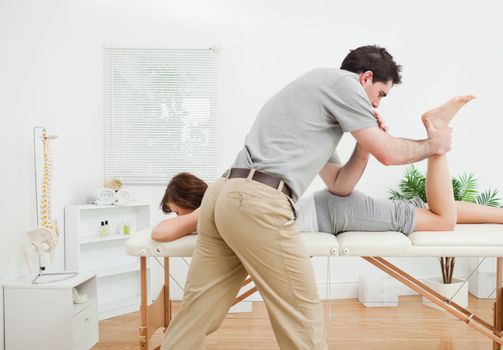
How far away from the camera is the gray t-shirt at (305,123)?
50.8 inches

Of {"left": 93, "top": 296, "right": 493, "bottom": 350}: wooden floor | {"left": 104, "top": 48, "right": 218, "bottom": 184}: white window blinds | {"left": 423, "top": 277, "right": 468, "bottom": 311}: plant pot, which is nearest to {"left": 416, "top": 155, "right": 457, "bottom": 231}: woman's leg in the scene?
{"left": 93, "top": 296, "right": 493, "bottom": 350}: wooden floor

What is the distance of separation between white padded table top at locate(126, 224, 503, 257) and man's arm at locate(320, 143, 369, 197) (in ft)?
0.84

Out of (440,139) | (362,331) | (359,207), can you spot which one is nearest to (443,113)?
(440,139)

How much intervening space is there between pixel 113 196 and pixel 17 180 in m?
0.74

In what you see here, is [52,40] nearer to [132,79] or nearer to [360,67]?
[132,79]

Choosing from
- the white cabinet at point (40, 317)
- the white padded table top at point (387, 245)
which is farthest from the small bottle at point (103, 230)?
the white padded table top at point (387, 245)

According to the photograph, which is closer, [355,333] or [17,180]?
[17,180]

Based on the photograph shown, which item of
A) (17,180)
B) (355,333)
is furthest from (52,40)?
(355,333)

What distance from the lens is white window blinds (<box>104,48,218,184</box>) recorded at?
10.3 feet

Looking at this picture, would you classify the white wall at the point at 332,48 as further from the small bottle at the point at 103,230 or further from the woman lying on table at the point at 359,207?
the woman lying on table at the point at 359,207

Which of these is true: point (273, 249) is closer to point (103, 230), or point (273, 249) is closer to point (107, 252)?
point (103, 230)

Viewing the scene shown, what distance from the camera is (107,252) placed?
2.98 metres

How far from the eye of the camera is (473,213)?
1.99 m

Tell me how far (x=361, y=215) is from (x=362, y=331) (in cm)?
89
